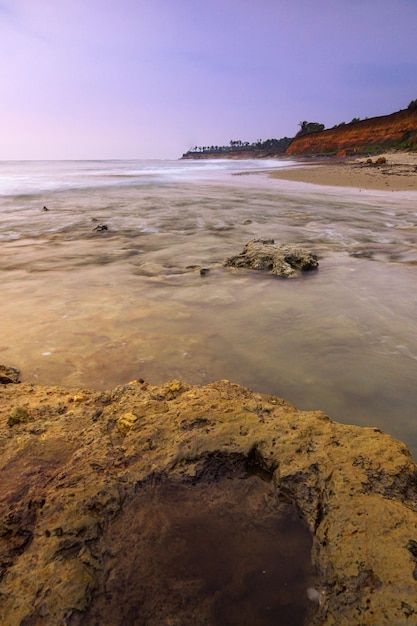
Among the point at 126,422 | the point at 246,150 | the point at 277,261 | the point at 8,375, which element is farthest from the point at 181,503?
the point at 246,150

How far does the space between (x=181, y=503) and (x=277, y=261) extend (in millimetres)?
3589

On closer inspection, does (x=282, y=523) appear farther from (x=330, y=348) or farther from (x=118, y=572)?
(x=330, y=348)

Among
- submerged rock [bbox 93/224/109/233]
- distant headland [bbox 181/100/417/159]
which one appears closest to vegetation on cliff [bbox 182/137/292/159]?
distant headland [bbox 181/100/417/159]

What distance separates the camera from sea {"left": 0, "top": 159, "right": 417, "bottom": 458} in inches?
91.7

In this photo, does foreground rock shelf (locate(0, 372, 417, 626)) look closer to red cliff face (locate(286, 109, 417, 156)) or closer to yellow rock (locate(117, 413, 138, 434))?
yellow rock (locate(117, 413, 138, 434))

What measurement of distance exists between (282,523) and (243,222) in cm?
723

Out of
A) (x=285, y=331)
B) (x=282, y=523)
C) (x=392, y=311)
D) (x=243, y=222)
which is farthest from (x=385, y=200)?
(x=282, y=523)

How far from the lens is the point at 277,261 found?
4.50 m

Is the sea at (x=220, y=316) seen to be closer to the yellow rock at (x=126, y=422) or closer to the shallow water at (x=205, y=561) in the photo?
the yellow rock at (x=126, y=422)

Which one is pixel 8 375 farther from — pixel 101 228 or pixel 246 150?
pixel 246 150

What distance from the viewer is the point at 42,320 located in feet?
10.4

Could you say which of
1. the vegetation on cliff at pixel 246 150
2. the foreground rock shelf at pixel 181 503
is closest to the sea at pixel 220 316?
the foreground rock shelf at pixel 181 503

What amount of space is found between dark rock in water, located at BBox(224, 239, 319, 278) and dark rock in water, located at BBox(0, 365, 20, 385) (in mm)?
3013

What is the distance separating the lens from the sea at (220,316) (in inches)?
91.7
